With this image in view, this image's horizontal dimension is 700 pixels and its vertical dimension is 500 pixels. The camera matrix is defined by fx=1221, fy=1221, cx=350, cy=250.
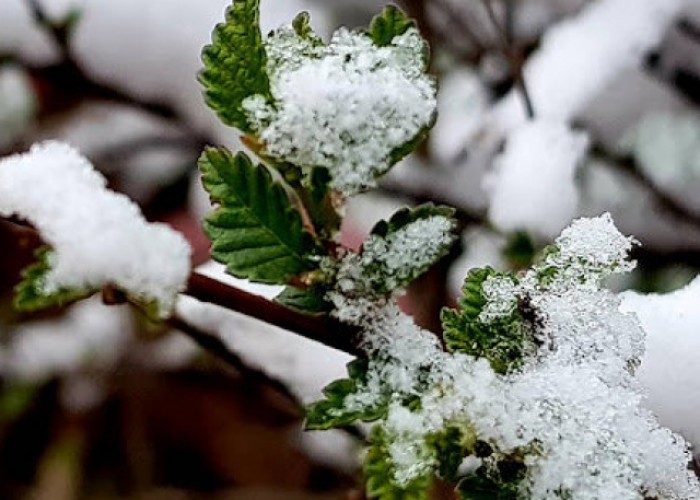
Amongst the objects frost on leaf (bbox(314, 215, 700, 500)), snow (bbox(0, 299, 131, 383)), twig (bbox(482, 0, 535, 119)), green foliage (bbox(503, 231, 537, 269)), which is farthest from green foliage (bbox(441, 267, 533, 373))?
snow (bbox(0, 299, 131, 383))

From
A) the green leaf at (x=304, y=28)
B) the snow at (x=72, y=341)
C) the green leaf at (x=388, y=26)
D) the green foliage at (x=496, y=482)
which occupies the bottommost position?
the snow at (x=72, y=341)

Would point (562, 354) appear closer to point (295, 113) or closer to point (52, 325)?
point (295, 113)

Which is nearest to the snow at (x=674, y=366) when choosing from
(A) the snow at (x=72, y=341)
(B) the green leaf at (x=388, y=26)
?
(B) the green leaf at (x=388, y=26)

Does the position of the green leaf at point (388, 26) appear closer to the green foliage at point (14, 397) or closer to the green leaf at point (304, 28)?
the green leaf at point (304, 28)

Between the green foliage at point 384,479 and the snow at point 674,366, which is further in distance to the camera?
the snow at point 674,366

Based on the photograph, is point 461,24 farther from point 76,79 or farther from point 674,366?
point 674,366

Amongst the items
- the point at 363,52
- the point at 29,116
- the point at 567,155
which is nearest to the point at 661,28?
the point at 567,155

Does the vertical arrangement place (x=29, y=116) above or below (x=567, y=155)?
below
